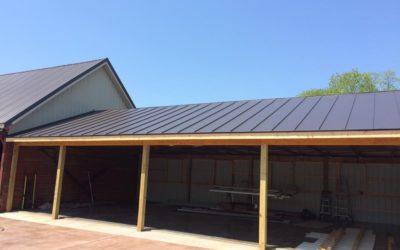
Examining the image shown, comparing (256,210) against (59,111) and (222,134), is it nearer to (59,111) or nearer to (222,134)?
(222,134)

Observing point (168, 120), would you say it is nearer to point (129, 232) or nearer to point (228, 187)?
point (129, 232)

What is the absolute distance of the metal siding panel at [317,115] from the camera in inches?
345

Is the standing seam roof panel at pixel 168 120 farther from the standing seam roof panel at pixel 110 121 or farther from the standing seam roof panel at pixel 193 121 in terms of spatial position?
the standing seam roof panel at pixel 110 121

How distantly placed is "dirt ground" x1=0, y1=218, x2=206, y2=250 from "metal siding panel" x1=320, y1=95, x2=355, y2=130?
13.9ft

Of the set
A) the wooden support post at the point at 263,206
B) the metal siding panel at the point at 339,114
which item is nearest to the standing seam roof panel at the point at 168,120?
the wooden support post at the point at 263,206

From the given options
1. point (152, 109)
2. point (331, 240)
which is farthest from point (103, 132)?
point (331, 240)

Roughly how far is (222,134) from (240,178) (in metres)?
8.80

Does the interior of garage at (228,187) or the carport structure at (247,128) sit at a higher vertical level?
the carport structure at (247,128)

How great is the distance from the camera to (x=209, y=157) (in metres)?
18.9

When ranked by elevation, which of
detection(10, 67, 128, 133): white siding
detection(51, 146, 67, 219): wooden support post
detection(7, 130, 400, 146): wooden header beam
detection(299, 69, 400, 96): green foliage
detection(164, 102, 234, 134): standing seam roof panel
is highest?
detection(299, 69, 400, 96): green foliage

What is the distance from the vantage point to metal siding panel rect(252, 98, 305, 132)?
368 inches

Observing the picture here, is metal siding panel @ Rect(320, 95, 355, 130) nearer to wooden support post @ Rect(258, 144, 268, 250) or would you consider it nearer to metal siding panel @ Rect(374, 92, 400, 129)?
metal siding panel @ Rect(374, 92, 400, 129)

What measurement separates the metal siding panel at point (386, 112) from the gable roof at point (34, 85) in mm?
11935

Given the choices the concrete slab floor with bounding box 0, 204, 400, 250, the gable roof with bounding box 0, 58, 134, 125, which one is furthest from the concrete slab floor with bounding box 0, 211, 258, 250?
the gable roof with bounding box 0, 58, 134, 125
